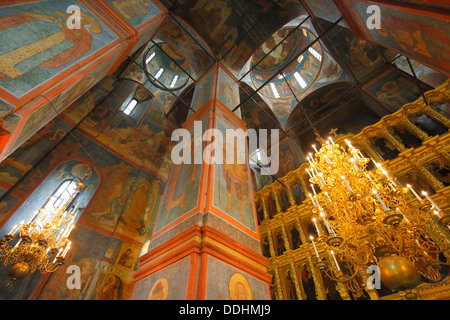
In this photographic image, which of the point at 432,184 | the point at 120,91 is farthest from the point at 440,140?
the point at 120,91

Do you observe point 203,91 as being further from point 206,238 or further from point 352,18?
point 206,238

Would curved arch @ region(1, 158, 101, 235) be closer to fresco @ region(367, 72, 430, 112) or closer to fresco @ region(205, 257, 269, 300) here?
fresco @ region(205, 257, 269, 300)

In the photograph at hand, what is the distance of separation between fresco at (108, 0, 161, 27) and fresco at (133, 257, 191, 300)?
662cm

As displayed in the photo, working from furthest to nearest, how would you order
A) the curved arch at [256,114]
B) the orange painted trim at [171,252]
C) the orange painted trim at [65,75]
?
the curved arch at [256,114], the orange painted trim at [65,75], the orange painted trim at [171,252]

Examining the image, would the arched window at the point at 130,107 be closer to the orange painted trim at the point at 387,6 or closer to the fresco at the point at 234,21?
the fresco at the point at 234,21

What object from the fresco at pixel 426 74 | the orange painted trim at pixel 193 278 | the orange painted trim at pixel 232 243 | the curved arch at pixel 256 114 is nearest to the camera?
the orange painted trim at pixel 193 278

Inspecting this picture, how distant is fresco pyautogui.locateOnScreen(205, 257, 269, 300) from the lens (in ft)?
8.20

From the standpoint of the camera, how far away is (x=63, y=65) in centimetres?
450

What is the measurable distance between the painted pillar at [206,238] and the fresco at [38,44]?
10.5 feet

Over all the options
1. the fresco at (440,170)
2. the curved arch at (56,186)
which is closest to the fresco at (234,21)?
the fresco at (440,170)

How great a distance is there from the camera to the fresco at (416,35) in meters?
3.37

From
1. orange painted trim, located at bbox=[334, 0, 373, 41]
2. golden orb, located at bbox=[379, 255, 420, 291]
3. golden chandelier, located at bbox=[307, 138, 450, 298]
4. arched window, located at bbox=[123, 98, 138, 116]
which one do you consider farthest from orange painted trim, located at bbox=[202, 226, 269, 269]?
arched window, located at bbox=[123, 98, 138, 116]
